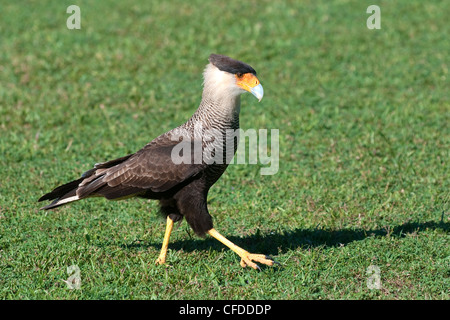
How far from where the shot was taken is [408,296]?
16.4 ft

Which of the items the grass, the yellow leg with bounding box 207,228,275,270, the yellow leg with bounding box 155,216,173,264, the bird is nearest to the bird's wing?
the bird

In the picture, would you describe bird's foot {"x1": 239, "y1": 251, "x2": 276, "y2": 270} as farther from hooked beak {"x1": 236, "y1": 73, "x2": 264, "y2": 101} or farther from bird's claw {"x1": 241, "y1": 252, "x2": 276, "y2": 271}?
hooked beak {"x1": 236, "y1": 73, "x2": 264, "y2": 101}

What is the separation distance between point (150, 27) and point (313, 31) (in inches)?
118

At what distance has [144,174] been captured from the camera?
5582 mm

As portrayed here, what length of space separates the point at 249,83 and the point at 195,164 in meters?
0.82

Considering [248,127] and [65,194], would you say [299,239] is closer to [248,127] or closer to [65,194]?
[65,194]

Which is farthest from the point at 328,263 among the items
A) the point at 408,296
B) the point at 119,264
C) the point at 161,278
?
the point at 119,264

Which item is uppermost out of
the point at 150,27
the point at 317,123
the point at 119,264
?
the point at 150,27

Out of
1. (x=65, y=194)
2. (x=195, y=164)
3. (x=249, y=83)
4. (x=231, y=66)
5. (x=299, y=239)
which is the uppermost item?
(x=231, y=66)

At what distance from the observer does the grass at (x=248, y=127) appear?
5.43 metres

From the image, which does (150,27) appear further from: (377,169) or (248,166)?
(377,169)

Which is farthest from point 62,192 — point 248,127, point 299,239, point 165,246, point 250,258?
point 248,127

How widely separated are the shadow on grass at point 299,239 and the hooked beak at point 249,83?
4.57 ft

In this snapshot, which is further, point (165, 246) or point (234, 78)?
point (165, 246)
